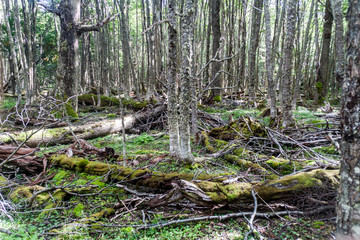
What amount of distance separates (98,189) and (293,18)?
19.8 ft

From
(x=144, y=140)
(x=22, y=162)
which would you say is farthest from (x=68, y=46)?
(x=22, y=162)

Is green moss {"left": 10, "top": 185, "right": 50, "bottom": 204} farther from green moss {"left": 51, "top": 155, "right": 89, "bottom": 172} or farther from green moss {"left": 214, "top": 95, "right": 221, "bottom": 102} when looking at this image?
green moss {"left": 214, "top": 95, "right": 221, "bottom": 102}

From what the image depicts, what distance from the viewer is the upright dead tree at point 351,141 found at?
140cm

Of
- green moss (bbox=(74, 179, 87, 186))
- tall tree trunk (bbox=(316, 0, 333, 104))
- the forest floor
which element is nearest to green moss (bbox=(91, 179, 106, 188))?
the forest floor

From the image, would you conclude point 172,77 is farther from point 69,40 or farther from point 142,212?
point 69,40

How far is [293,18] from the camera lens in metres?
5.67

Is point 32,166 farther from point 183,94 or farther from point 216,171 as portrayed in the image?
point 216,171

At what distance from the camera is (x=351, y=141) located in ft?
4.83

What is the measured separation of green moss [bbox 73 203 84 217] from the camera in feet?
9.79

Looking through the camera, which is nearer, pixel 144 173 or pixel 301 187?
pixel 301 187

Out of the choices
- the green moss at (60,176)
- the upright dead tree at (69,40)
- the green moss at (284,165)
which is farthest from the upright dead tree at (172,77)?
the upright dead tree at (69,40)

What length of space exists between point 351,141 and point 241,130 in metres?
4.09

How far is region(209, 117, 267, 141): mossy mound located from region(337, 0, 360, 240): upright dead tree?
146 inches

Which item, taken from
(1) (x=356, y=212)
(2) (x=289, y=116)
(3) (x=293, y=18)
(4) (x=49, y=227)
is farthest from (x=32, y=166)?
(3) (x=293, y=18)
